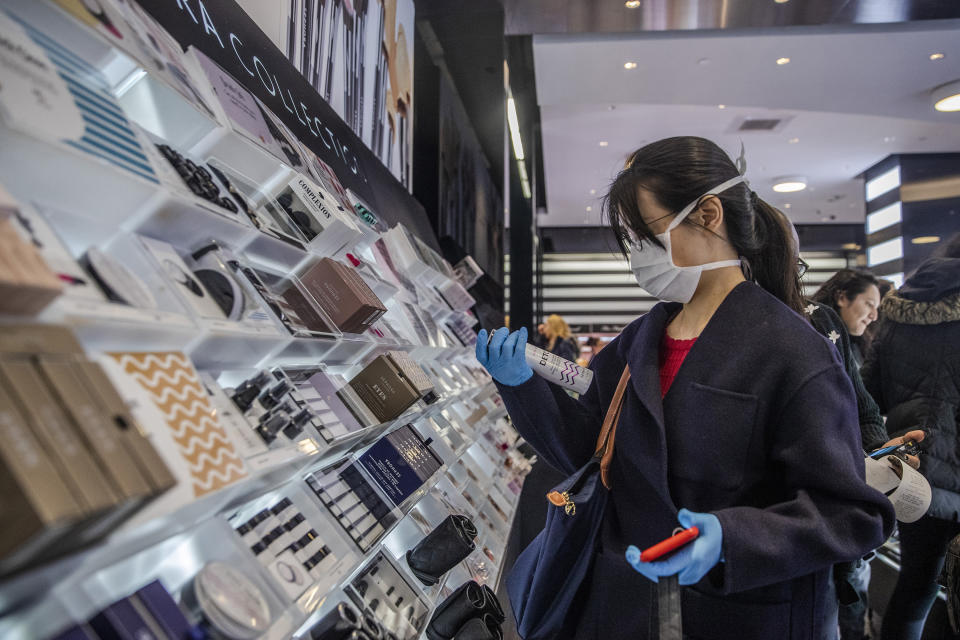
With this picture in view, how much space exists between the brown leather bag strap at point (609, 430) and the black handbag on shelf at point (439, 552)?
0.54m

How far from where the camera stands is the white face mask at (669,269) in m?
1.53

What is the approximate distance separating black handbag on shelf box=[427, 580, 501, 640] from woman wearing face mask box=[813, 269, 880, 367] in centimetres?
238

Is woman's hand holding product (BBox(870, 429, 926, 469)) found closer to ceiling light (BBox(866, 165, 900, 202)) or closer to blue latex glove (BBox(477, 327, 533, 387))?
blue latex glove (BBox(477, 327, 533, 387))

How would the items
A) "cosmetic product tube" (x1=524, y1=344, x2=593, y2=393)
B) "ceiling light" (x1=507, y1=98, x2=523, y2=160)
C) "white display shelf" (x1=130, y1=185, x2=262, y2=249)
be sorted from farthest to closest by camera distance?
"ceiling light" (x1=507, y1=98, x2=523, y2=160), "cosmetic product tube" (x1=524, y1=344, x2=593, y2=393), "white display shelf" (x1=130, y1=185, x2=262, y2=249)

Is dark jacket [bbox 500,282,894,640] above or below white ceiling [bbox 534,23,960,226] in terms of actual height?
below

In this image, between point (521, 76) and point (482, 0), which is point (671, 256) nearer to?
point (482, 0)

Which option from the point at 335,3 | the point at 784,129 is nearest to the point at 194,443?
the point at 335,3

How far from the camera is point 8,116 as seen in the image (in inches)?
28.2

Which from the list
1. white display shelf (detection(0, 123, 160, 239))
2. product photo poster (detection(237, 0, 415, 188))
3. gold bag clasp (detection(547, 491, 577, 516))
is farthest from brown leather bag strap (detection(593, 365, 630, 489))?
product photo poster (detection(237, 0, 415, 188))

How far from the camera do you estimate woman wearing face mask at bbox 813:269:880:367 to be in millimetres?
3311

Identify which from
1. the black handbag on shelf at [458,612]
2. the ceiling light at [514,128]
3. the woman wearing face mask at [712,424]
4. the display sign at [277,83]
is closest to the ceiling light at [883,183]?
the ceiling light at [514,128]

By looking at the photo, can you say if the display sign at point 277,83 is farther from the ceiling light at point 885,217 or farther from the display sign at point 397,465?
the ceiling light at point 885,217

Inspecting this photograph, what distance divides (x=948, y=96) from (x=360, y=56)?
5724 mm

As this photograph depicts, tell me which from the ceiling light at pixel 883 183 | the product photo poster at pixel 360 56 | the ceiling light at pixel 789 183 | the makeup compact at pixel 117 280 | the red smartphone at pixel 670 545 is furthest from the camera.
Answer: the ceiling light at pixel 789 183
